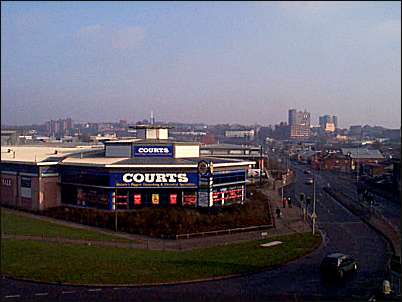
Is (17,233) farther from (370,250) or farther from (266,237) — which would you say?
(370,250)

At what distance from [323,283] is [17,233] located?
900 centimetres

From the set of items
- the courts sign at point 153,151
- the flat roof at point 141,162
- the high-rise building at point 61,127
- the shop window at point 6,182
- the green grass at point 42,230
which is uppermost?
the high-rise building at point 61,127

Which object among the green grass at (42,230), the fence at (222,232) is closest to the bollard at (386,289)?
the fence at (222,232)

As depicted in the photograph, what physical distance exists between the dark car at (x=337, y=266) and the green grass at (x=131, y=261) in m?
1.24

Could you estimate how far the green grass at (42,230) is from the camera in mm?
14064

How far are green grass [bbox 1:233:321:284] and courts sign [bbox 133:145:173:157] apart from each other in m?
7.01

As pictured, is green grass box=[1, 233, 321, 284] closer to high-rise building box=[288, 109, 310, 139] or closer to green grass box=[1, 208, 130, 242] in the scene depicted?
green grass box=[1, 208, 130, 242]

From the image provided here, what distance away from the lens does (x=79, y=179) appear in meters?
18.6

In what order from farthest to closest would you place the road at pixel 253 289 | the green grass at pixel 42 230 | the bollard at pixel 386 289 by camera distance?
the green grass at pixel 42 230
the road at pixel 253 289
the bollard at pixel 386 289

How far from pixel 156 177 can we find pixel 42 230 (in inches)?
167

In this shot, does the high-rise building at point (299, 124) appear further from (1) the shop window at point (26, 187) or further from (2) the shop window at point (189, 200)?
(1) the shop window at point (26, 187)

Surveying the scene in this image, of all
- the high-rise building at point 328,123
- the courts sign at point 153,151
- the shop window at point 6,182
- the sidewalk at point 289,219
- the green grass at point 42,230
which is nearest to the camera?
the green grass at point 42,230

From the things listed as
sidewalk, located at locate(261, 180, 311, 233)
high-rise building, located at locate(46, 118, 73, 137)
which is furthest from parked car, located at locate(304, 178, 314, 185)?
high-rise building, located at locate(46, 118, 73, 137)

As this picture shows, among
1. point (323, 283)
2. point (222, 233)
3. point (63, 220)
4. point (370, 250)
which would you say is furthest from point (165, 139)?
point (323, 283)
